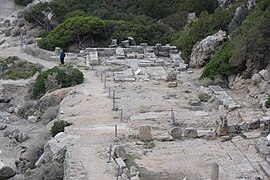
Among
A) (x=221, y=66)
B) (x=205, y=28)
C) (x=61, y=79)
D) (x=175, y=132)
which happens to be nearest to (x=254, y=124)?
(x=175, y=132)

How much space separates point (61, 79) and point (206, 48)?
29.1ft

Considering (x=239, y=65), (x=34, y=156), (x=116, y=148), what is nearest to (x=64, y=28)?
(x=239, y=65)

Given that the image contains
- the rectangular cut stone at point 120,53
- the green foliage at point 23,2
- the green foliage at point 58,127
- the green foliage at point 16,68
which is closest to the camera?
the green foliage at point 58,127

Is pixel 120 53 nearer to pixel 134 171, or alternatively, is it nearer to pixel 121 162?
pixel 121 162

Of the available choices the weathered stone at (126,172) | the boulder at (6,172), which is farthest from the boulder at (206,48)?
the weathered stone at (126,172)

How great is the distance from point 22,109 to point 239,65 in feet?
37.1

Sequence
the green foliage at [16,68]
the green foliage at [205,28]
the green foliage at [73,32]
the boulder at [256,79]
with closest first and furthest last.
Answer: the boulder at [256,79]
the green foliage at [16,68]
the green foliage at [205,28]
the green foliage at [73,32]

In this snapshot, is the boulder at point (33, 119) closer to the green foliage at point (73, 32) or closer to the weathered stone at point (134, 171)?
the weathered stone at point (134, 171)

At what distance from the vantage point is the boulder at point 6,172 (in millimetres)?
21906

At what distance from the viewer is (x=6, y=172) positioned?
22.0 metres

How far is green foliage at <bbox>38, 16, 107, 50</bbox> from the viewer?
43.8 meters

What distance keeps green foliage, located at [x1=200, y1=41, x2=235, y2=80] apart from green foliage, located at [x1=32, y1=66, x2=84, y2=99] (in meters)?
6.66

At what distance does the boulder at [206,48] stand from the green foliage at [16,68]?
383 inches

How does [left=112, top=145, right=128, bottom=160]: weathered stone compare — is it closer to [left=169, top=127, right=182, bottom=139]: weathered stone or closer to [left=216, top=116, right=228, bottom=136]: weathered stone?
[left=169, top=127, right=182, bottom=139]: weathered stone
